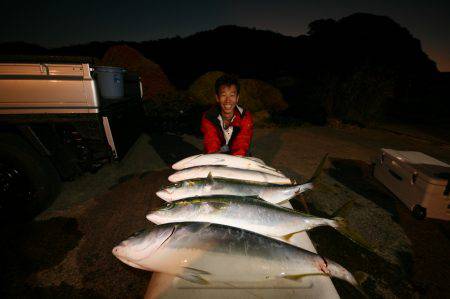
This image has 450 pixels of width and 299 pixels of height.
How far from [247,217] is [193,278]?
0.74 metres

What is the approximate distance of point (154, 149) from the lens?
6.73 m

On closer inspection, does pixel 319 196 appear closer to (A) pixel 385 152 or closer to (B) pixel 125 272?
(A) pixel 385 152

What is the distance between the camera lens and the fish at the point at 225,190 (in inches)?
93.3

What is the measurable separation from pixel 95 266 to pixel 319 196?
3.81m

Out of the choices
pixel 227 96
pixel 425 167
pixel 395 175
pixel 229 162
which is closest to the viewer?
pixel 229 162

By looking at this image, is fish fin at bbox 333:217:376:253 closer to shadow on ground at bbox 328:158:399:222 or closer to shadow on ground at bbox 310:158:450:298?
shadow on ground at bbox 310:158:450:298

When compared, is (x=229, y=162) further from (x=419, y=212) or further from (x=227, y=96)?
(x=419, y=212)

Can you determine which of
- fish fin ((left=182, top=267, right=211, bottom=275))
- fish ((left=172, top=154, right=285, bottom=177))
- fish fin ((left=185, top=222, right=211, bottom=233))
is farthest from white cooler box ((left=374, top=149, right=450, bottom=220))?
fish fin ((left=182, top=267, right=211, bottom=275))

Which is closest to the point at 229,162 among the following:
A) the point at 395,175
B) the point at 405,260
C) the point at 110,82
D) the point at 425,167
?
the point at 405,260

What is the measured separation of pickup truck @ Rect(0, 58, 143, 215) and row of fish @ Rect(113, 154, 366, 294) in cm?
187

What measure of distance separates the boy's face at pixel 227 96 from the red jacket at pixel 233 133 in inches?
11.6

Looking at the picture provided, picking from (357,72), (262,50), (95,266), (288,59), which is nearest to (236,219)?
Result: (95,266)

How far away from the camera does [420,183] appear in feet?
10.8

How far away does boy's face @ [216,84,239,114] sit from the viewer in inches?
149
